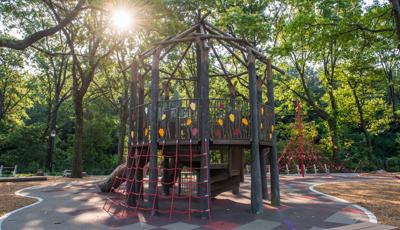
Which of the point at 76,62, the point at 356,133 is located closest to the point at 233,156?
the point at 76,62

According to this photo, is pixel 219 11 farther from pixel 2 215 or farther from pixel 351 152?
pixel 351 152

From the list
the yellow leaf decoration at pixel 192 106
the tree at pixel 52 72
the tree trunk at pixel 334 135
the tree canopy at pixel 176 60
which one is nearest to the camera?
the yellow leaf decoration at pixel 192 106

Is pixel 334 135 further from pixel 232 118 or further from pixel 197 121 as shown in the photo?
pixel 197 121

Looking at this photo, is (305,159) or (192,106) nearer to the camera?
(192,106)

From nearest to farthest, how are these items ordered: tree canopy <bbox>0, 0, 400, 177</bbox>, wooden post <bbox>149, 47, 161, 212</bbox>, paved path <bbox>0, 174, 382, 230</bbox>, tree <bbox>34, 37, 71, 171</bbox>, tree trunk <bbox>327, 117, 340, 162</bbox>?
paved path <bbox>0, 174, 382, 230</bbox>
wooden post <bbox>149, 47, 161, 212</bbox>
tree canopy <bbox>0, 0, 400, 177</bbox>
tree <bbox>34, 37, 71, 171</bbox>
tree trunk <bbox>327, 117, 340, 162</bbox>

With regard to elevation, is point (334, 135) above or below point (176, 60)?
below

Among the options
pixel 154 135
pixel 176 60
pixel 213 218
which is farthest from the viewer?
pixel 176 60

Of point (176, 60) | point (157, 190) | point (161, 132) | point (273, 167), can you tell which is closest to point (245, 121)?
point (273, 167)

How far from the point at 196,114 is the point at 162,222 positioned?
317 centimetres

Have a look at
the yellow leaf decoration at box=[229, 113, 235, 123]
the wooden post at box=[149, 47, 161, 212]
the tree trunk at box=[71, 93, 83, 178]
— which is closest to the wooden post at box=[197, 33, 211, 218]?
the yellow leaf decoration at box=[229, 113, 235, 123]

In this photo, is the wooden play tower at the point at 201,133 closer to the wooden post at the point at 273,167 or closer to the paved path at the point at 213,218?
the wooden post at the point at 273,167

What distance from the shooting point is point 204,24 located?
10.8 m

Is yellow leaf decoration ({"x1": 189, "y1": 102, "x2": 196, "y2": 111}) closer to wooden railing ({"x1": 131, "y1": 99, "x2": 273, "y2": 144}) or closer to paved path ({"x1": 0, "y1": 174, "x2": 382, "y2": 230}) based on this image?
wooden railing ({"x1": 131, "y1": 99, "x2": 273, "y2": 144})

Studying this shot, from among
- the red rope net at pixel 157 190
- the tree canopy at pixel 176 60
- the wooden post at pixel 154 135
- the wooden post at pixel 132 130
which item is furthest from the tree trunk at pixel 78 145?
the wooden post at pixel 154 135
